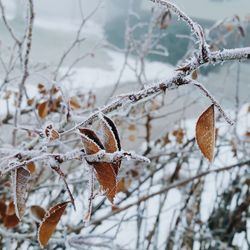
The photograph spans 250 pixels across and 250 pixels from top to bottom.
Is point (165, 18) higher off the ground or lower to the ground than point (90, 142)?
higher

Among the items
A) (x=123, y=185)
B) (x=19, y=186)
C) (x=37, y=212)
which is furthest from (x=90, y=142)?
(x=123, y=185)

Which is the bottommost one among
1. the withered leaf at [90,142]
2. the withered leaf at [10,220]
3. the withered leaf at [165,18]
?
the withered leaf at [10,220]

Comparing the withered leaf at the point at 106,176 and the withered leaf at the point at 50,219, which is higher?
the withered leaf at the point at 106,176

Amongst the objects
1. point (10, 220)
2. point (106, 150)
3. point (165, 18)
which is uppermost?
point (165, 18)

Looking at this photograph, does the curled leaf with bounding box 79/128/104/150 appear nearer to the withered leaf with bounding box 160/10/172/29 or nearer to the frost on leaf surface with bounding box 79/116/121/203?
the frost on leaf surface with bounding box 79/116/121/203

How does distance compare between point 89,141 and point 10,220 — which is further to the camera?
point 10,220

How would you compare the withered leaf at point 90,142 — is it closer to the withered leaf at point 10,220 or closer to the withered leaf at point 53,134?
the withered leaf at point 53,134

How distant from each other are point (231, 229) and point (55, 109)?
3.89 feet

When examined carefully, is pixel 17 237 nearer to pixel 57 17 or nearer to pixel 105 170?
pixel 105 170

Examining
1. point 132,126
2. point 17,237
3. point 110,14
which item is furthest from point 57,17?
point 17,237

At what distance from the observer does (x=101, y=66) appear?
31.2 ft

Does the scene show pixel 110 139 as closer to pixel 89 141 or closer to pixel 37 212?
pixel 89 141

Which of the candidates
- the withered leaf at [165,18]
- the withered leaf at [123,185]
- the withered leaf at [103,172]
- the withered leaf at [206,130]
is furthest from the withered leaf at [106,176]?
the withered leaf at [165,18]

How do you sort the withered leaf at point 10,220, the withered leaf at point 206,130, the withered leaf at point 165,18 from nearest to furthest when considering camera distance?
the withered leaf at point 206,130 → the withered leaf at point 10,220 → the withered leaf at point 165,18
